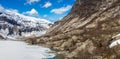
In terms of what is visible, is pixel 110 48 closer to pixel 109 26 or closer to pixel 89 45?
pixel 89 45

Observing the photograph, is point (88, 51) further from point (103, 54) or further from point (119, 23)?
point (119, 23)

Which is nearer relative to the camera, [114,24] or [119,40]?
[119,40]

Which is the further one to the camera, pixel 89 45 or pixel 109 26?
pixel 109 26

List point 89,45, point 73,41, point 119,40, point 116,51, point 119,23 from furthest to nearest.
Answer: point 119,23
point 73,41
point 89,45
point 119,40
point 116,51

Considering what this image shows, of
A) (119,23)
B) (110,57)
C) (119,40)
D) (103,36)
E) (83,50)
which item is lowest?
(110,57)

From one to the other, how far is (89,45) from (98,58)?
29533 mm

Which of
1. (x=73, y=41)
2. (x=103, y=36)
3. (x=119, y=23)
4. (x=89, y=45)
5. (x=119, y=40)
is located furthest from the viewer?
(x=119, y=23)

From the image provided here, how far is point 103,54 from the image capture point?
317 feet

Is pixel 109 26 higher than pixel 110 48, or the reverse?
pixel 109 26

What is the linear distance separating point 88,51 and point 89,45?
339 inches

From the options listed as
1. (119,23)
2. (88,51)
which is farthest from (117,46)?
→ (119,23)

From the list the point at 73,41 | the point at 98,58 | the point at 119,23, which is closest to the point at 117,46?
the point at 98,58

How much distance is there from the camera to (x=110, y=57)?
8775 cm

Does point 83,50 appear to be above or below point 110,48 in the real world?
above
